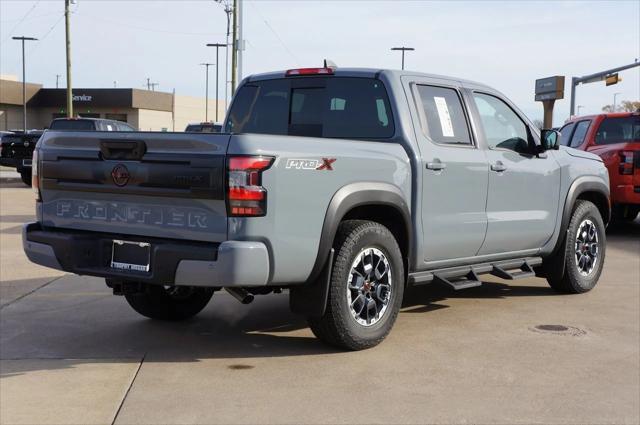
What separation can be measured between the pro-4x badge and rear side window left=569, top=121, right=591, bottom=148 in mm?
8809

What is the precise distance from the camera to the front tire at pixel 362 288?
16.8ft

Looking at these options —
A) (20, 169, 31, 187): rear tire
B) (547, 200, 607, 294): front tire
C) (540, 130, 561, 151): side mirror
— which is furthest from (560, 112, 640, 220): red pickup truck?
(20, 169, 31, 187): rear tire

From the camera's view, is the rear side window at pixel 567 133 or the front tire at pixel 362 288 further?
the rear side window at pixel 567 133

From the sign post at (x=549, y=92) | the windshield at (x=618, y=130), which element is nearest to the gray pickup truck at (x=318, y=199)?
the windshield at (x=618, y=130)

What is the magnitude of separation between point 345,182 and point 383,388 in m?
1.37

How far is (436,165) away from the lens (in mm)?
5828

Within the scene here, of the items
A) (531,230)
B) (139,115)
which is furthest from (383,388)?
(139,115)

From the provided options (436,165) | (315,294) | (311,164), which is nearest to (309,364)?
(315,294)

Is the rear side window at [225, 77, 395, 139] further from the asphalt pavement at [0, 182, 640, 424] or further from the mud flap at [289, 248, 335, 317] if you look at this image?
the asphalt pavement at [0, 182, 640, 424]

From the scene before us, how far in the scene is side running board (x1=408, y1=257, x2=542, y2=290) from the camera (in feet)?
19.4

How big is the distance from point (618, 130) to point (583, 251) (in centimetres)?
543

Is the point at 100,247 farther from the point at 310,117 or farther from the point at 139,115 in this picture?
the point at 139,115

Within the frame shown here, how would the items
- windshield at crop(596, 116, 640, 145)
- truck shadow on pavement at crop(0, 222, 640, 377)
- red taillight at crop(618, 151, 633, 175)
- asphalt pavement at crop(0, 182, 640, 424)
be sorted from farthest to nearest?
1. windshield at crop(596, 116, 640, 145)
2. red taillight at crop(618, 151, 633, 175)
3. truck shadow on pavement at crop(0, 222, 640, 377)
4. asphalt pavement at crop(0, 182, 640, 424)

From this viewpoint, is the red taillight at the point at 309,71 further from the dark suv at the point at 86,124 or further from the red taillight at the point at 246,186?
the dark suv at the point at 86,124
